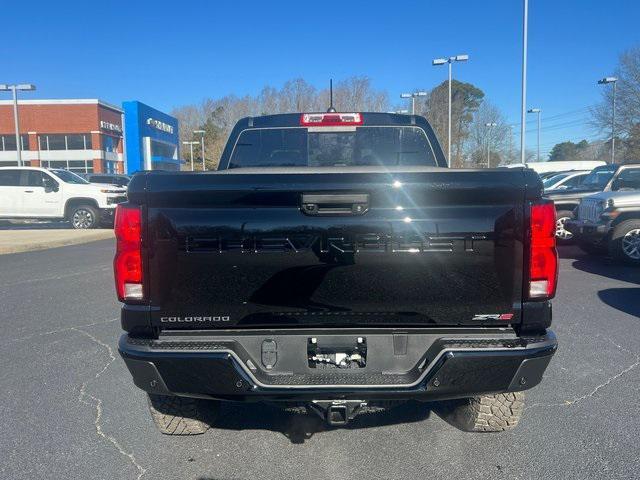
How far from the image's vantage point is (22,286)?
27.3 feet

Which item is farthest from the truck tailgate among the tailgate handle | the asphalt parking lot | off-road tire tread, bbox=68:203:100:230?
off-road tire tread, bbox=68:203:100:230

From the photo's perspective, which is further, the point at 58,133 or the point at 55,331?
the point at 58,133

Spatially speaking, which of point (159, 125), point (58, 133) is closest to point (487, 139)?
point (159, 125)

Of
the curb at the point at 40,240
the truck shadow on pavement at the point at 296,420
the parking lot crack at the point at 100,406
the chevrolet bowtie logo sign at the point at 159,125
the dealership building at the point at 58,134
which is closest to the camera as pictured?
the parking lot crack at the point at 100,406

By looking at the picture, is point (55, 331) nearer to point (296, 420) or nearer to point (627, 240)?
point (296, 420)

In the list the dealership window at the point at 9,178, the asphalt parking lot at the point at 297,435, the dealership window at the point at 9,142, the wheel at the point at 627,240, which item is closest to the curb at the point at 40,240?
the dealership window at the point at 9,178

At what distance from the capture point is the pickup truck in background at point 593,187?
11.0 metres

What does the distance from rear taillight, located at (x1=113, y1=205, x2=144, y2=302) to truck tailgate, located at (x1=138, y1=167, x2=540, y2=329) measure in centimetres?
6

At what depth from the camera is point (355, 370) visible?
266 centimetres

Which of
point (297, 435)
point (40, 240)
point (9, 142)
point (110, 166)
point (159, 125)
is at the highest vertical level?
point (9, 142)

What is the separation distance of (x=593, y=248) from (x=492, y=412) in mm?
8535

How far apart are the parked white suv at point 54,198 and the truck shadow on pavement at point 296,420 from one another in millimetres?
14383

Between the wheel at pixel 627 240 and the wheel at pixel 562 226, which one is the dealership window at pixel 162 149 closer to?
A: the wheel at pixel 562 226

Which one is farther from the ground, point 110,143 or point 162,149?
point 110,143
